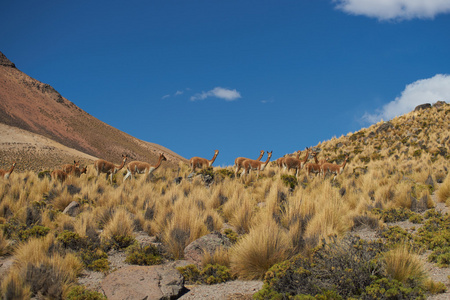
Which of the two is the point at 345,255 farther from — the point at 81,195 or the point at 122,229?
the point at 81,195

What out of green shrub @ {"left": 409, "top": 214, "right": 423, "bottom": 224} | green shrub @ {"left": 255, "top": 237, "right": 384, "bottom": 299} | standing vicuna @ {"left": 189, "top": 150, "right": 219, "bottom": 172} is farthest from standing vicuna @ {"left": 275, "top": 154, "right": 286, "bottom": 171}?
green shrub @ {"left": 255, "top": 237, "right": 384, "bottom": 299}

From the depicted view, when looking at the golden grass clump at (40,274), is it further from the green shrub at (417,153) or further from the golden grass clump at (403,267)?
the green shrub at (417,153)

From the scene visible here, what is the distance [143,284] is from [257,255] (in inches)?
76.8

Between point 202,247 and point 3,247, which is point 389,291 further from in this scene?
point 3,247

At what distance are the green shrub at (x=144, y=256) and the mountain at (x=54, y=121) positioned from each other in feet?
189

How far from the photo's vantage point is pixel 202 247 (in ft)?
22.5

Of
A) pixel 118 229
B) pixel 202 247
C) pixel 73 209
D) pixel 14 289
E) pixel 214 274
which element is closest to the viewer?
pixel 14 289

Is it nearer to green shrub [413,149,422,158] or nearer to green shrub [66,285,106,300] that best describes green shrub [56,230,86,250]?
green shrub [66,285,106,300]

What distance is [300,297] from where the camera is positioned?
181 inches

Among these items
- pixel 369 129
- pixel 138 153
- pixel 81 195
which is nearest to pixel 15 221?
pixel 81 195

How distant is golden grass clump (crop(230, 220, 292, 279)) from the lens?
6113 millimetres

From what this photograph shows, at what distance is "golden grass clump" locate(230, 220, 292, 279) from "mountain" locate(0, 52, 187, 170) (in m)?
59.5

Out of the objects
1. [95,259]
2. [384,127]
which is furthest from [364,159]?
[95,259]

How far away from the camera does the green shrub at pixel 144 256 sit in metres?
7.03
